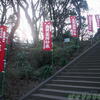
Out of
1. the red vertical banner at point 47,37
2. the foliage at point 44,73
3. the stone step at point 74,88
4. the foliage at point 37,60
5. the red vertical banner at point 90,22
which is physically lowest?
the stone step at point 74,88

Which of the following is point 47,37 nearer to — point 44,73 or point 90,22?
point 44,73

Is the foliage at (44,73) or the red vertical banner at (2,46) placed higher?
the red vertical banner at (2,46)

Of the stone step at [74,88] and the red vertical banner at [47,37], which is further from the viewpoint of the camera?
the red vertical banner at [47,37]

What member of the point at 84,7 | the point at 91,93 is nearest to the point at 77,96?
the point at 91,93

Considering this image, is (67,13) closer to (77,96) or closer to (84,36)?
(84,36)

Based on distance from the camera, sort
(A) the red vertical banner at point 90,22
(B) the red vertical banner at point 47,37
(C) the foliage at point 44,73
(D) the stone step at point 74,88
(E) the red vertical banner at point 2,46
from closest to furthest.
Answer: (D) the stone step at point 74,88 → (E) the red vertical banner at point 2,46 → (C) the foliage at point 44,73 → (B) the red vertical banner at point 47,37 → (A) the red vertical banner at point 90,22

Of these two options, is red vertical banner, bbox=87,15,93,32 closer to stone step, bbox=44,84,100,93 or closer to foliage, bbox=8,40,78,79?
foliage, bbox=8,40,78,79

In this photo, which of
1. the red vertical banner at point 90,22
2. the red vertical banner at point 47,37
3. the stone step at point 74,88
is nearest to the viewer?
the stone step at point 74,88

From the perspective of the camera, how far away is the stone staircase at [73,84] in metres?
8.37

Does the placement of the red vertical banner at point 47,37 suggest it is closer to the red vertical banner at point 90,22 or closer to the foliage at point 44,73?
the foliage at point 44,73

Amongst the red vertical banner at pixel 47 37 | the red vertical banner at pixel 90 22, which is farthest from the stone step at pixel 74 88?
the red vertical banner at pixel 90 22

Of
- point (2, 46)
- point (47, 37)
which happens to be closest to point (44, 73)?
point (47, 37)

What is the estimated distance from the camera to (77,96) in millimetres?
8172

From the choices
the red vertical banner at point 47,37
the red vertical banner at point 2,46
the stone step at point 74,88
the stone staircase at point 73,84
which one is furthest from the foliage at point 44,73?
the red vertical banner at point 2,46
